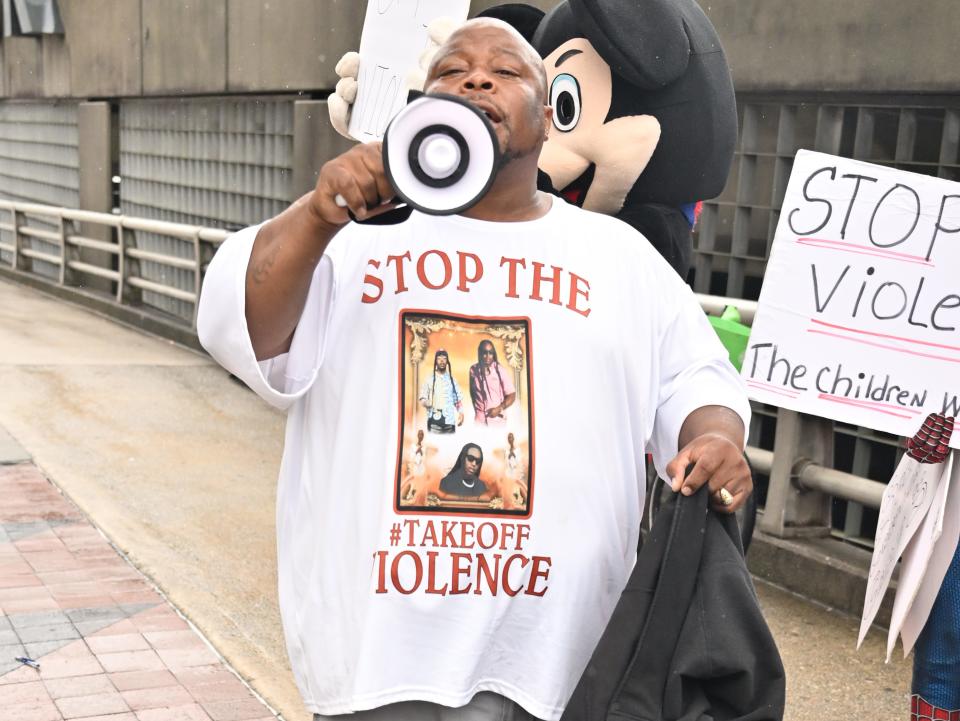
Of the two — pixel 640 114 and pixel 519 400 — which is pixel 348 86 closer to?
pixel 640 114

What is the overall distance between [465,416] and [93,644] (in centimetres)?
305

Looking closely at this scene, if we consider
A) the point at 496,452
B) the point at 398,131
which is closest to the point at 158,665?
the point at 496,452

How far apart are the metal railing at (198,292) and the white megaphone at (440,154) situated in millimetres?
4072

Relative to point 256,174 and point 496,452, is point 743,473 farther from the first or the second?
point 256,174

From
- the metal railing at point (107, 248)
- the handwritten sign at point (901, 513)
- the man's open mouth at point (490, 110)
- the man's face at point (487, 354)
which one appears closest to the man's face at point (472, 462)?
the man's face at point (487, 354)

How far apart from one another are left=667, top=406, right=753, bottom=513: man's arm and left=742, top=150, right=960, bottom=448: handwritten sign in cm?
234

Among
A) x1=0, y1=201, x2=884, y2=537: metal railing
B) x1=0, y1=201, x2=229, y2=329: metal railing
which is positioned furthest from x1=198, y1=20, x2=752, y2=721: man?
x1=0, y1=201, x2=229, y2=329: metal railing

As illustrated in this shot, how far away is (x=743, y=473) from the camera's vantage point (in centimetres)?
221

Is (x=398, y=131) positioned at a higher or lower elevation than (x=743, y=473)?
higher

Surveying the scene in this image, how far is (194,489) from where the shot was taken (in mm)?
7191

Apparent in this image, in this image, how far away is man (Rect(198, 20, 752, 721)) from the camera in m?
2.18

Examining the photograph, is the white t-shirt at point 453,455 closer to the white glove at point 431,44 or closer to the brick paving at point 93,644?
the white glove at point 431,44

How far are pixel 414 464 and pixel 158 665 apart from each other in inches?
110

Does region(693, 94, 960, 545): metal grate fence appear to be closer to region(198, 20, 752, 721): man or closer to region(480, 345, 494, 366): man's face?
region(198, 20, 752, 721): man
